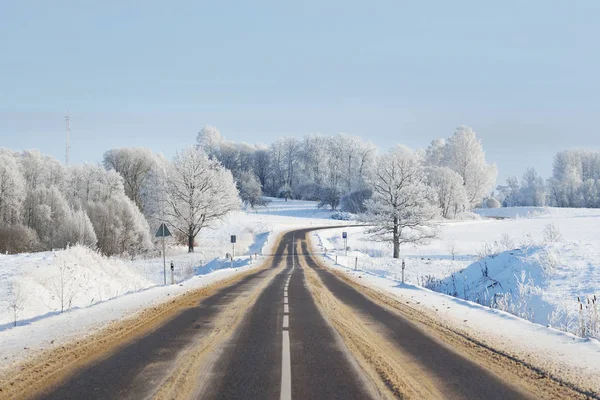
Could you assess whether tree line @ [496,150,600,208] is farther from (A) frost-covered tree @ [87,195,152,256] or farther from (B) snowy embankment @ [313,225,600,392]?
(B) snowy embankment @ [313,225,600,392]

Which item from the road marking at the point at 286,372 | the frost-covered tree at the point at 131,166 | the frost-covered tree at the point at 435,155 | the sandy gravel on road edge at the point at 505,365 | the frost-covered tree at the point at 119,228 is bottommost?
the sandy gravel on road edge at the point at 505,365

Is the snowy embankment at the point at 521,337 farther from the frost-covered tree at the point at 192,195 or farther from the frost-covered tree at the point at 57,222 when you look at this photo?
the frost-covered tree at the point at 192,195

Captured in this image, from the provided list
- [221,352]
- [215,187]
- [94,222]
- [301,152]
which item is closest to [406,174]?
[215,187]

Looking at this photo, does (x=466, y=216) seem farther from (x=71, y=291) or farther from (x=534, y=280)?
(x=71, y=291)

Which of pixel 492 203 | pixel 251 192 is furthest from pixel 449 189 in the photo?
pixel 251 192

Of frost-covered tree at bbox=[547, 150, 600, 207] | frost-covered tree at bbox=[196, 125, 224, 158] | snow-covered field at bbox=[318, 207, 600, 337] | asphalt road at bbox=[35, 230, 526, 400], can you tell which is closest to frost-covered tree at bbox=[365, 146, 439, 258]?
snow-covered field at bbox=[318, 207, 600, 337]

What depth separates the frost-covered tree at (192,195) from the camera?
54094 mm

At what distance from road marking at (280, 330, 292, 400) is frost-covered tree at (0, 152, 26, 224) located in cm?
5868

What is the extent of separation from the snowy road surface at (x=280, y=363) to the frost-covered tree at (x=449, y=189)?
79979mm

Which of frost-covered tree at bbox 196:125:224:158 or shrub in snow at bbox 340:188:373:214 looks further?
frost-covered tree at bbox 196:125:224:158

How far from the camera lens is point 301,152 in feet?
390

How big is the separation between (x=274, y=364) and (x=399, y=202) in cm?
4157

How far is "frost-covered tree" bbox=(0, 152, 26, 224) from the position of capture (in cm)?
5731

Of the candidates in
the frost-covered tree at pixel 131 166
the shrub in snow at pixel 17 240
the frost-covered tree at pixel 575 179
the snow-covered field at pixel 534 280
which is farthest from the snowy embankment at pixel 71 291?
the frost-covered tree at pixel 575 179
